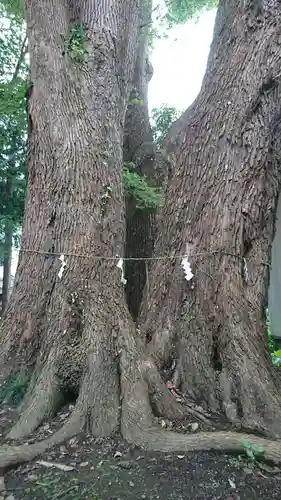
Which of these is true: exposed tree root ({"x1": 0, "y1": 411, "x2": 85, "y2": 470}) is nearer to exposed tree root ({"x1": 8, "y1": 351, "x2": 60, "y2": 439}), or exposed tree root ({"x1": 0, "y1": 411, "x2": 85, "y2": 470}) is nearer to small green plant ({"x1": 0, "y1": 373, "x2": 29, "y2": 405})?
exposed tree root ({"x1": 8, "y1": 351, "x2": 60, "y2": 439})

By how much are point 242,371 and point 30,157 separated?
98.4 inches

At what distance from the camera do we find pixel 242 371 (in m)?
2.83

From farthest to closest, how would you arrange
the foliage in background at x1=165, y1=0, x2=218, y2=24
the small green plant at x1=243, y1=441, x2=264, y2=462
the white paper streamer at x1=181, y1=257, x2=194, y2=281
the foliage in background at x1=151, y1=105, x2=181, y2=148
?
the foliage in background at x1=165, y1=0, x2=218, y2=24
the foliage in background at x1=151, y1=105, x2=181, y2=148
the white paper streamer at x1=181, y1=257, x2=194, y2=281
the small green plant at x1=243, y1=441, x2=264, y2=462

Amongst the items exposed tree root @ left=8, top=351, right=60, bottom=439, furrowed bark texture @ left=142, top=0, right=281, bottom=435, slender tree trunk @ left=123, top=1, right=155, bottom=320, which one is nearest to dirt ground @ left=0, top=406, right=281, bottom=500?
exposed tree root @ left=8, top=351, right=60, bottom=439

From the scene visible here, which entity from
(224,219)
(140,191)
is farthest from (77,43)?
(224,219)

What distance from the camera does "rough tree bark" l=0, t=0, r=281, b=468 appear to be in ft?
8.99

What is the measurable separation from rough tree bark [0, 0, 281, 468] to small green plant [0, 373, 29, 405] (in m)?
0.10

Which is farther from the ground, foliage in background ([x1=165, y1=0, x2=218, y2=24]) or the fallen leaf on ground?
foliage in background ([x1=165, y1=0, x2=218, y2=24])

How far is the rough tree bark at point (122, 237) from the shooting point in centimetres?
274

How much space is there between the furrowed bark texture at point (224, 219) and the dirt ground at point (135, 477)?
70cm

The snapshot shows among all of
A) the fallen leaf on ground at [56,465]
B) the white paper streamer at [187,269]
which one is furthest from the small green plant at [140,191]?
the fallen leaf on ground at [56,465]

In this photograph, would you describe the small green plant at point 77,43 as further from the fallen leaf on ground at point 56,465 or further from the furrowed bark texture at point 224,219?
the fallen leaf on ground at point 56,465

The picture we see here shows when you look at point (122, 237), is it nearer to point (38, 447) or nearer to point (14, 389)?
point (14, 389)

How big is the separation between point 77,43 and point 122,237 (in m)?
1.83
